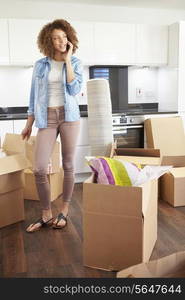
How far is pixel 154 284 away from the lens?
1.11 metres

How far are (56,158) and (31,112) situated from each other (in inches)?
26.7

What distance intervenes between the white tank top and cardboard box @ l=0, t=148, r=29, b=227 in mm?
491

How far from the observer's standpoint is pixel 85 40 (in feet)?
13.4

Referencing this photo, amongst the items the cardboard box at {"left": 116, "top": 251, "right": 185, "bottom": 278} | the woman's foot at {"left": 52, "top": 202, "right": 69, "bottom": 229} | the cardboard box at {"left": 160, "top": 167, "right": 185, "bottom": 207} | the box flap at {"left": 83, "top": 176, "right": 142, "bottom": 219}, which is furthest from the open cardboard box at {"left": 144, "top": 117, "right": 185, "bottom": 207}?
the cardboard box at {"left": 116, "top": 251, "right": 185, "bottom": 278}

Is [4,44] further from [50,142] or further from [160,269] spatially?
[160,269]

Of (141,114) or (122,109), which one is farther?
(122,109)

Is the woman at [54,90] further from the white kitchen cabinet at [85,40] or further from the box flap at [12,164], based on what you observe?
the white kitchen cabinet at [85,40]

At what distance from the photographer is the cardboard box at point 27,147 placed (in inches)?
121

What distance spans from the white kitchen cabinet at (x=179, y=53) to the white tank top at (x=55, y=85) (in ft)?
7.39

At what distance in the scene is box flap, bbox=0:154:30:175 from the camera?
2.45 m

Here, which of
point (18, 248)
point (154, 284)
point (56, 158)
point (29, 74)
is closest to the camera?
point (154, 284)

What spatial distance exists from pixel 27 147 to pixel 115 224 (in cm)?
155

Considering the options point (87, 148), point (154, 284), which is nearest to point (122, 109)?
point (87, 148)

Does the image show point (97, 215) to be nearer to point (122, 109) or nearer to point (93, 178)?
point (93, 178)
